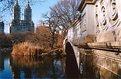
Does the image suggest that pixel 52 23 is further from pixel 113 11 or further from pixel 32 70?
pixel 113 11

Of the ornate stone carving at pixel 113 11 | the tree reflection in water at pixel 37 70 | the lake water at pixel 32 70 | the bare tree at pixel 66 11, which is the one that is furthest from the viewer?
the bare tree at pixel 66 11

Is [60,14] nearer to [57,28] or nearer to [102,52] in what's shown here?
[57,28]

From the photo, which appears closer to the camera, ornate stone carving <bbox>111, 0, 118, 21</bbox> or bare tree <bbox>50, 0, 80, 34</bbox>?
ornate stone carving <bbox>111, 0, 118, 21</bbox>

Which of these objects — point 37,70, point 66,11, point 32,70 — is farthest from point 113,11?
point 66,11

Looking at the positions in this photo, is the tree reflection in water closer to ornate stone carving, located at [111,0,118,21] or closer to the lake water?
the lake water

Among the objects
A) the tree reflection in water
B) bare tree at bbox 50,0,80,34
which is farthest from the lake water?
bare tree at bbox 50,0,80,34

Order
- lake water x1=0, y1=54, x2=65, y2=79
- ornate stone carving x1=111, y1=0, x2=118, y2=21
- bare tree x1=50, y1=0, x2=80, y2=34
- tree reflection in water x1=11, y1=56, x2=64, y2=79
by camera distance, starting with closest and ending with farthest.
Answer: ornate stone carving x1=111, y1=0, x2=118, y2=21
lake water x1=0, y1=54, x2=65, y2=79
tree reflection in water x1=11, y1=56, x2=64, y2=79
bare tree x1=50, y1=0, x2=80, y2=34

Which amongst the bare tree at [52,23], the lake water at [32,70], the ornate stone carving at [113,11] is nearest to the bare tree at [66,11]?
the bare tree at [52,23]

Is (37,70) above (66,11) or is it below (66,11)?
below

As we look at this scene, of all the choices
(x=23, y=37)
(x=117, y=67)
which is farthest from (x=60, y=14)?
(x=117, y=67)

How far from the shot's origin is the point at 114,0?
6965mm

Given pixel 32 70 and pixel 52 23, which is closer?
pixel 32 70

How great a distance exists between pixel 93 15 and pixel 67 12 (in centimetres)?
3380

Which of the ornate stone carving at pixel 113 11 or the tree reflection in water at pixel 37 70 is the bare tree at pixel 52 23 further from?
the ornate stone carving at pixel 113 11
